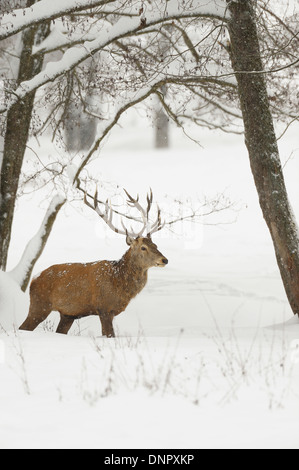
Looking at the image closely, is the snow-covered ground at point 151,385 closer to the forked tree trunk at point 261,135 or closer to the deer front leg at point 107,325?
the deer front leg at point 107,325

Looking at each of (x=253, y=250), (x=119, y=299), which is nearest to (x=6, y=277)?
(x=119, y=299)

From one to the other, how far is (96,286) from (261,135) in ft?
10.0

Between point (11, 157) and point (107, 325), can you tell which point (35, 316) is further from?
point (11, 157)

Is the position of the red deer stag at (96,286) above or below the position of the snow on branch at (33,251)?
below

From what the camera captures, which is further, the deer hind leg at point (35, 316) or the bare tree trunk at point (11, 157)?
the bare tree trunk at point (11, 157)

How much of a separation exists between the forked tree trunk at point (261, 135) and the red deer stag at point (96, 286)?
1.75 m

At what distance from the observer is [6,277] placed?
10.7m

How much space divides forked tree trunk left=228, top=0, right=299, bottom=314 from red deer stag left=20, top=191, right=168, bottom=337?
5.75ft

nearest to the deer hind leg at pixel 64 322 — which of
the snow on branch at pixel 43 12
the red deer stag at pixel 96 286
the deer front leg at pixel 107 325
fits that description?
the red deer stag at pixel 96 286

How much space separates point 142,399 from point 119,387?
0.32m

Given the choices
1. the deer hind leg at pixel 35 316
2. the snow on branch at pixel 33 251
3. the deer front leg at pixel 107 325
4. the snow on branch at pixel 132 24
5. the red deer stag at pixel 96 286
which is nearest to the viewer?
the deer front leg at pixel 107 325

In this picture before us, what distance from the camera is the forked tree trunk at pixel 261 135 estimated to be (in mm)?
8383

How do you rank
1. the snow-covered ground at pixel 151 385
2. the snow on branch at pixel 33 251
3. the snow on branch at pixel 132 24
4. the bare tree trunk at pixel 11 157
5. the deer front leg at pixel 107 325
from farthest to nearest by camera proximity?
the snow on branch at pixel 33 251, the bare tree trunk at pixel 11 157, the snow on branch at pixel 132 24, the deer front leg at pixel 107 325, the snow-covered ground at pixel 151 385
